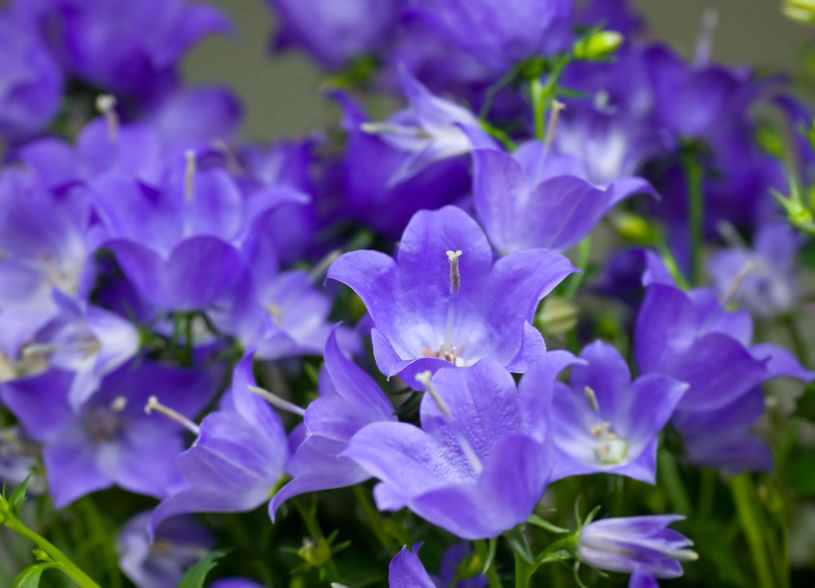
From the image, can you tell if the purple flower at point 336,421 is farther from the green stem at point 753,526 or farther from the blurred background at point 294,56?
the blurred background at point 294,56

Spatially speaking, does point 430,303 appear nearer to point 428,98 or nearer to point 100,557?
point 428,98

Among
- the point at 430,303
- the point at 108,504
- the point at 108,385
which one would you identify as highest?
the point at 430,303

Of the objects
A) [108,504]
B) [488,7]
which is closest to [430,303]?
[488,7]

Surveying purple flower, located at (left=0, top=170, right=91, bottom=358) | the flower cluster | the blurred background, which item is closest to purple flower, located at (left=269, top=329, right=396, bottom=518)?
the flower cluster

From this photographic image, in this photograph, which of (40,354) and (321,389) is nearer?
(321,389)

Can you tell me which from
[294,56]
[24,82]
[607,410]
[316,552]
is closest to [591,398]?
[607,410]

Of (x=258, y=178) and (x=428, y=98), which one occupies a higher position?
(x=428, y=98)

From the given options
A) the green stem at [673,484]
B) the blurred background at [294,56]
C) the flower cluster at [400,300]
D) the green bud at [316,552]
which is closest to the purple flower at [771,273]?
the flower cluster at [400,300]
